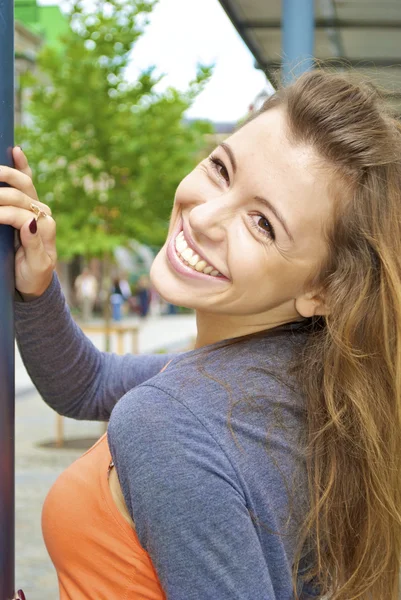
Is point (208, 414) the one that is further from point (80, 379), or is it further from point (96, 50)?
point (96, 50)

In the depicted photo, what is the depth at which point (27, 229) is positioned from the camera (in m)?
1.46

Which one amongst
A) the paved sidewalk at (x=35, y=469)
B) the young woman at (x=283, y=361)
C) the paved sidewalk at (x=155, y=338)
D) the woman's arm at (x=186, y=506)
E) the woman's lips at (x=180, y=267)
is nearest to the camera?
the woman's arm at (x=186, y=506)

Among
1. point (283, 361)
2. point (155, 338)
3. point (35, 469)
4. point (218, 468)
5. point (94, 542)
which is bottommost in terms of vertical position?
point (35, 469)

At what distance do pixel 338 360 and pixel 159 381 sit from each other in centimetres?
29

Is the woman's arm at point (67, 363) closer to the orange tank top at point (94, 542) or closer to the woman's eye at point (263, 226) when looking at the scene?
the orange tank top at point (94, 542)

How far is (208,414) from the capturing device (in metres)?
1.34

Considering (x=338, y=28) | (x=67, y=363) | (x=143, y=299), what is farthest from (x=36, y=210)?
(x=143, y=299)

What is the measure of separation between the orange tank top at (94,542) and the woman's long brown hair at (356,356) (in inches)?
10.1

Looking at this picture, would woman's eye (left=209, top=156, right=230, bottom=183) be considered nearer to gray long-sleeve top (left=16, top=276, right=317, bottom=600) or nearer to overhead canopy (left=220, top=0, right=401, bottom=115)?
gray long-sleeve top (left=16, top=276, right=317, bottom=600)

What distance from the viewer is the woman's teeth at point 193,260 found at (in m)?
1.48

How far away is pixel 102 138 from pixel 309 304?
7.22 metres

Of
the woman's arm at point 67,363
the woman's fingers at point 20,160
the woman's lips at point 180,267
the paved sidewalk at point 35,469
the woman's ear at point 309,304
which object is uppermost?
the woman's fingers at point 20,160

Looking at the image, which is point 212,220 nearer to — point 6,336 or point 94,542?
point 6,336

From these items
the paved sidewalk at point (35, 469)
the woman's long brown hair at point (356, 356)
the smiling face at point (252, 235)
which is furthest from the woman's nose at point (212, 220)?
the paved sidewalk at point (35, 469)
